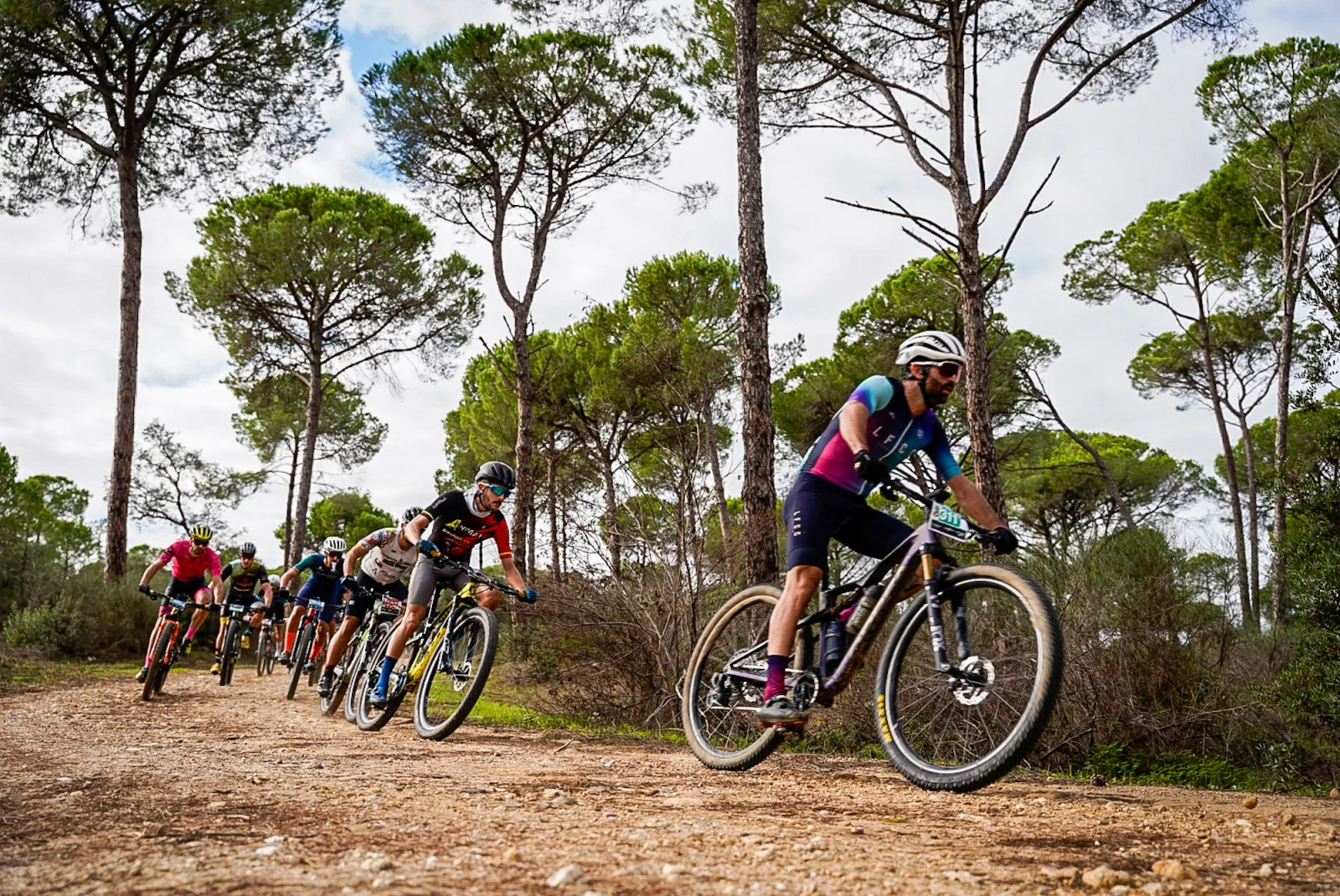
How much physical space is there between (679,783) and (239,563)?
10.6m

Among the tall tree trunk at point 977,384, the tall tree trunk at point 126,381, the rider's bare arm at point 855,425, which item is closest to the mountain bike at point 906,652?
the rider's bare arm at point 855,425

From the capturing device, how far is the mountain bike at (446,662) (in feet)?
20.9

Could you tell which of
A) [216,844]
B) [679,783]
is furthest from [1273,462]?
[216,844]

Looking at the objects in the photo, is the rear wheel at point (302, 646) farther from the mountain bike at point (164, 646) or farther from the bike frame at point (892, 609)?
the bike frame at point (892, 609)

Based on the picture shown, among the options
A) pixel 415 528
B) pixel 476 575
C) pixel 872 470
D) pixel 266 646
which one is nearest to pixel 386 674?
pixel 476 575

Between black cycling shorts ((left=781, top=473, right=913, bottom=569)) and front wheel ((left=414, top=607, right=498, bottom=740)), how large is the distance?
Result: 2759 millimetres

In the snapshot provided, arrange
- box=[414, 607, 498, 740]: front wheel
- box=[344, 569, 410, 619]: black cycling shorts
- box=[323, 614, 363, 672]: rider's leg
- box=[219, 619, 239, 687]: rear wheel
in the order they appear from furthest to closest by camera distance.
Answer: box=[219, 619, 239, 687]: rear wheel < box=[344, 569, 410, 619]: black cycling shorts < box=[323, 614, 363, 672]: rider's leg < box=[414, 607, 498, 740]: front wheel

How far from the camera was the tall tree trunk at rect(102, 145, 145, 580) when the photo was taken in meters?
19.0

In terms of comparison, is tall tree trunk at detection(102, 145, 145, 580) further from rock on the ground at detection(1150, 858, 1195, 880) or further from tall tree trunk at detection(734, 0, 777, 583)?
rock on the ground at detection(1150, 858, 1195, 880)

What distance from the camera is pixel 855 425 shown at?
4.12 meters

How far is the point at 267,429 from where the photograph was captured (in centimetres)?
3706

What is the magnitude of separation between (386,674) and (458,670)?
2.31 feet

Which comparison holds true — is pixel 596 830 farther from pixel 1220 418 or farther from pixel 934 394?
pixel 1220 418

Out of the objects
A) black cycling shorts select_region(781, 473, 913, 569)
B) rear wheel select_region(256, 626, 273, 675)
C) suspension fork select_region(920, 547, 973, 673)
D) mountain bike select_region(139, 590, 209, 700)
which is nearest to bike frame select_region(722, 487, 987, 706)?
suspension fork select_region(920, 547, 973, 673)
